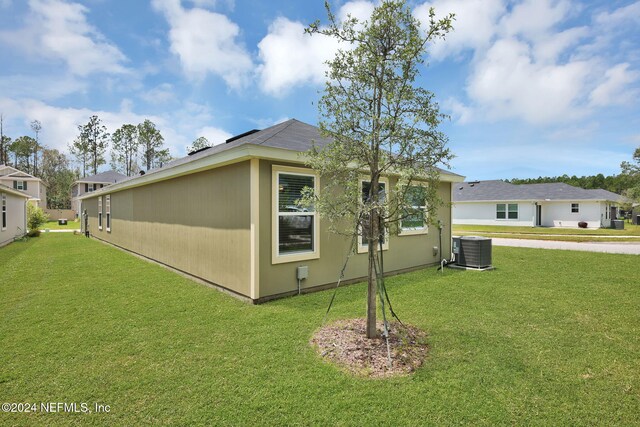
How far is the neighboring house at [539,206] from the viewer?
24.2 m

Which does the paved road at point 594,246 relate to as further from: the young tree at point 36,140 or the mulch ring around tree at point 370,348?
the young tree at point 36,140

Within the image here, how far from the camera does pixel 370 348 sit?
11.4ft

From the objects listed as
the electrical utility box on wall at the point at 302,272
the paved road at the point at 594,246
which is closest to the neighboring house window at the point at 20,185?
the electrical utility box on wall at the point at 302,272

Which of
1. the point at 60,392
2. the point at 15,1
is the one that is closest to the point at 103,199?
the point at 15,1

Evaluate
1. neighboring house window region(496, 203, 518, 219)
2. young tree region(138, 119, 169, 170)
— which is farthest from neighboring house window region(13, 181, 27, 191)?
neighboring house window region(496, 203, 518, 219)

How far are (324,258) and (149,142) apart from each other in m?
43.8

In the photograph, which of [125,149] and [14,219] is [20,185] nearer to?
[125,149]

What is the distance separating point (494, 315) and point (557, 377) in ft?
5.96

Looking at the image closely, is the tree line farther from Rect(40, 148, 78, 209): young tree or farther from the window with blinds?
the window with blinds

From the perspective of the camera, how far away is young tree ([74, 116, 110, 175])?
42.1 m

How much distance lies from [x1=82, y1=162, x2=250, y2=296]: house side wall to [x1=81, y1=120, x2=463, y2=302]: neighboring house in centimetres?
2

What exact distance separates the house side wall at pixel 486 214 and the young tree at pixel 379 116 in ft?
83.7

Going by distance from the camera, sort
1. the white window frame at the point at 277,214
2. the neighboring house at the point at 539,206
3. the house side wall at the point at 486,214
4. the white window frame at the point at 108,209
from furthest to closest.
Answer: the house side wall at the point at 486,214 < the neighboring house at the point at 539,206 < the white window frame at the point at 108,209 < the white window frame at the point at 277,214

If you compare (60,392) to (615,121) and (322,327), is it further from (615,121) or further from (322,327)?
(615,121)
